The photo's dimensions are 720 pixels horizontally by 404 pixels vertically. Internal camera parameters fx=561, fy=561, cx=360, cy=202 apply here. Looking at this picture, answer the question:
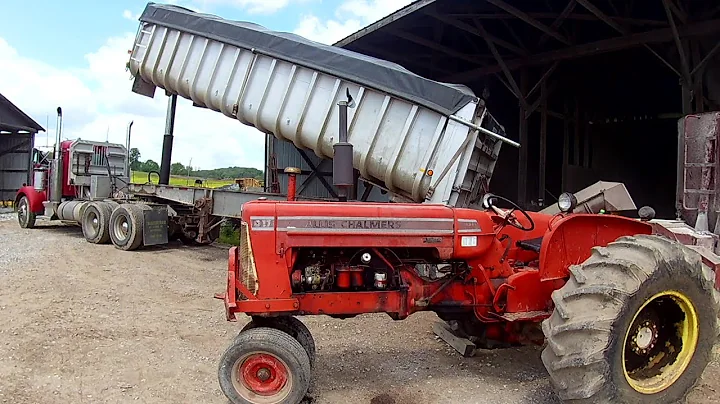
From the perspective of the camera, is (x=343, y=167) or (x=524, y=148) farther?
(x=524, y=148)

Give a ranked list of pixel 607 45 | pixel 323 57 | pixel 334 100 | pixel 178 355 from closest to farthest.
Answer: pixel 178 355, pixel 334 100, pixel 323 57, pixel 607 45

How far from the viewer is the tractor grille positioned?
145 inches

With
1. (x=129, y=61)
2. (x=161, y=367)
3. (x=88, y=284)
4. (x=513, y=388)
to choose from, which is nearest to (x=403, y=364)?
(x=513, y=388)

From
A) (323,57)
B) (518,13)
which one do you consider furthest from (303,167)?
(518,13)

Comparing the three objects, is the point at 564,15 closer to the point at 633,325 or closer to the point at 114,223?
the point at 633,325

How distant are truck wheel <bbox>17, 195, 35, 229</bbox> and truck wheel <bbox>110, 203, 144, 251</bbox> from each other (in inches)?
177

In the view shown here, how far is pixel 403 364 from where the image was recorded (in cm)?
459

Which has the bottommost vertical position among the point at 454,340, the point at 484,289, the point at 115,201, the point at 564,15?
the point at 454,340

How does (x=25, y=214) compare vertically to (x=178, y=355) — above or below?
above

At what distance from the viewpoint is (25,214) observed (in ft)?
46.0

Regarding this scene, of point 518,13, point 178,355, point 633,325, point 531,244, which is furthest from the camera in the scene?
point 518,13

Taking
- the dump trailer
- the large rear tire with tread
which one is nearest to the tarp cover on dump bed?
the dump trailer

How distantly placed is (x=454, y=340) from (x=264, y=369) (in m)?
1.94

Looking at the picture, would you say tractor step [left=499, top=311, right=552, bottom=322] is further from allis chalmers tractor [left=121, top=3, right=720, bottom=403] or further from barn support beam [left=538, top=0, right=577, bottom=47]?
barn support beam [left=538, top=0, right=577, bottom=47]
